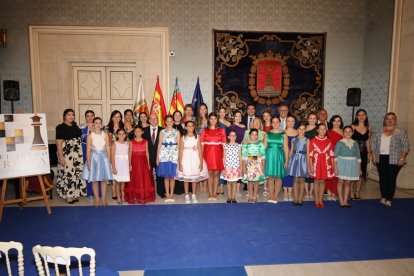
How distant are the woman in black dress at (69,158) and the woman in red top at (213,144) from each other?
209 centimetres

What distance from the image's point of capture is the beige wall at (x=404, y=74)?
21.4 feet

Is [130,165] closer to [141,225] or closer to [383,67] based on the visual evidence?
[141,225]

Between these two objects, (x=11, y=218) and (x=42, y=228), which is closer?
(x=42, y=228)

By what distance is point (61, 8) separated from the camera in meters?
7.43

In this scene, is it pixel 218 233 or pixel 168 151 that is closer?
pixel 218 233

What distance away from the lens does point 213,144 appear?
18.2ft

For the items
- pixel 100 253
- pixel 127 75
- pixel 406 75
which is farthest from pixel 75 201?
pixel 406 75

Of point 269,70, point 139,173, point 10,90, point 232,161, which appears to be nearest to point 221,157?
point 232,161

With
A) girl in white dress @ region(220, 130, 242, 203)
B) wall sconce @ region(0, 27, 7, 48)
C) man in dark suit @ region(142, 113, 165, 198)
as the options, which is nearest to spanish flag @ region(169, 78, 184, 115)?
man in dark suit @ region(142, 113, 165, 198)

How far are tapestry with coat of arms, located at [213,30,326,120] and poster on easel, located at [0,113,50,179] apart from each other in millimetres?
4152

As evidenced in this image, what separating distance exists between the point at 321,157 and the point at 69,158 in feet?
13.4

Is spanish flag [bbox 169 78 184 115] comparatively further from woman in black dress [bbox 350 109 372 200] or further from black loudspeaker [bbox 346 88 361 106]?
black loudspeaker [bbox 346 88 361 106]

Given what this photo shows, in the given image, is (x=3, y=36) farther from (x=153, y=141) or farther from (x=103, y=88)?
(x=153, y=141)

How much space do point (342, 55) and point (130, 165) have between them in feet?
19.6
